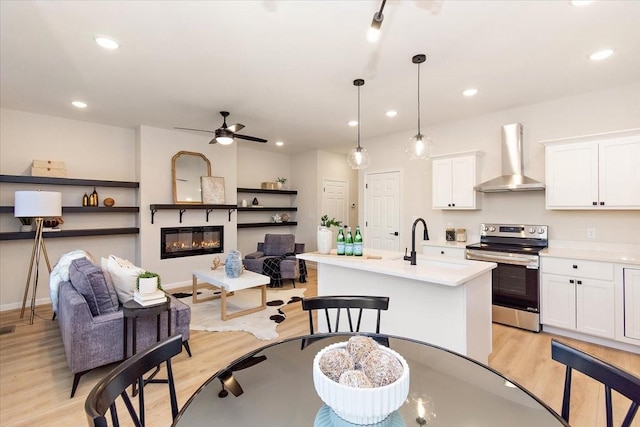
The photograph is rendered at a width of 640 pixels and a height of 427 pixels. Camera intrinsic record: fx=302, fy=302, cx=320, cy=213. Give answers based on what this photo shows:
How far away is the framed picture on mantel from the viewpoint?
18.5 feet

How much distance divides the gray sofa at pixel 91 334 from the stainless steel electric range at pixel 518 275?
3.66 meters

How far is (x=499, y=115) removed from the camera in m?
4.23

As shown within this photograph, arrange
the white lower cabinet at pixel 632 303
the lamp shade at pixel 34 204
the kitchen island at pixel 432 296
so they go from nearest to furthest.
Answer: the kitchen island at pixel 432 296, the white lower cabinet at pixel 632 303, the lamp shade at pixel 34 204

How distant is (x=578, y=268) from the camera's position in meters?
3.15

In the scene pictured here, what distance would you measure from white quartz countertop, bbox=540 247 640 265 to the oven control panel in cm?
Answer: 29

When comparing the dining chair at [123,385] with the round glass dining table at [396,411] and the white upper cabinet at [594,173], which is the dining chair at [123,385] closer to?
the round glass dining table at [396,411]

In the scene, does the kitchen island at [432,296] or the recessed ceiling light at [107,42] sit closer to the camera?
the kitchen island at [432,296]

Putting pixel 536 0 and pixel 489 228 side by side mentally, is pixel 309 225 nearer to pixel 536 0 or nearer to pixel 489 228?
pixel 489 228

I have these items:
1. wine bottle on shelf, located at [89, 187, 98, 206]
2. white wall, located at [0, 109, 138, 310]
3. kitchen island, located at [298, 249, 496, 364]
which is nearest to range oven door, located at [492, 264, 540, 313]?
kitchen island, located at [298, 249, 496, 364]

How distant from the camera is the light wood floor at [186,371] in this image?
2.07 meters

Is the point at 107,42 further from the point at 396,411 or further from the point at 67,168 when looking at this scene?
the point at 396,411

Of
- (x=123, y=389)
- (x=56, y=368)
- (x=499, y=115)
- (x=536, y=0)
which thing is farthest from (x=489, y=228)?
(x=56, y=368)

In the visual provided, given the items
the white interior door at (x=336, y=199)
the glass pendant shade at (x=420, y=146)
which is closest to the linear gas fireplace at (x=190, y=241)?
the white interior door at (x=336, y=199)

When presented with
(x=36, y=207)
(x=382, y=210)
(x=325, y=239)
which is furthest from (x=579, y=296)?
(x=36, y=207)
